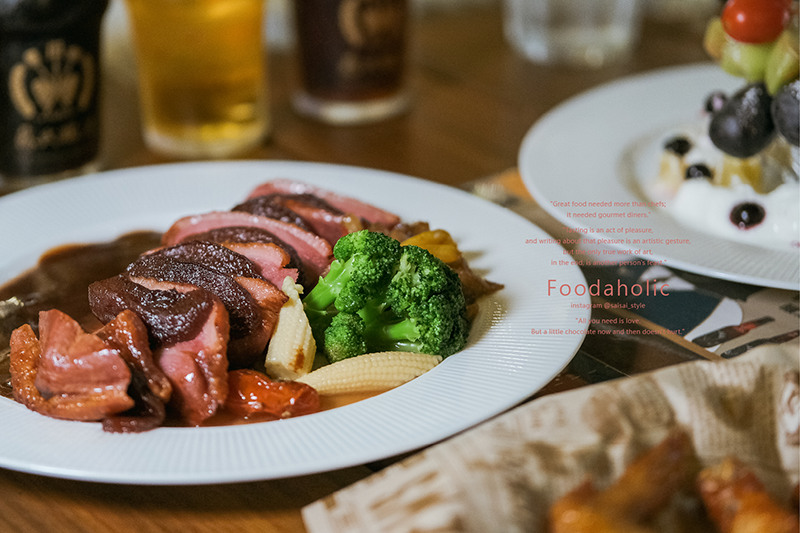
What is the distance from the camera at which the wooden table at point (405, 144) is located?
0.93 m

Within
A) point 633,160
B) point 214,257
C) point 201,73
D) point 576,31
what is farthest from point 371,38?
point 214,257

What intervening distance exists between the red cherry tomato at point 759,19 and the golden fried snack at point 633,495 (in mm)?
975

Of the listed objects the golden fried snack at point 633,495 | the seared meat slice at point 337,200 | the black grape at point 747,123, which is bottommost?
the seared meat slice at point 337,200

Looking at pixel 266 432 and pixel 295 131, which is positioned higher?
pixel 266 432

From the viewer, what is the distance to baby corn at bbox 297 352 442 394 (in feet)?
3.55

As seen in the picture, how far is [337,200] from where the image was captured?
1.53 m

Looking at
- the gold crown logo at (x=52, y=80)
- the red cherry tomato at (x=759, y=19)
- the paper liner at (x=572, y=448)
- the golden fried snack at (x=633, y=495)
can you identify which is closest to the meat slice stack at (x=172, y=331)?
the paper liner at (x=572, y=448)

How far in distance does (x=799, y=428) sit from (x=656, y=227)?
0.67 m

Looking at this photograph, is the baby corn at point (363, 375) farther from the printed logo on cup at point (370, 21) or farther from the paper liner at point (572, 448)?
the printed logo on cup at point (370, 21)

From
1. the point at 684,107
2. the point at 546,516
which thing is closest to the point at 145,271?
the point at 546,516

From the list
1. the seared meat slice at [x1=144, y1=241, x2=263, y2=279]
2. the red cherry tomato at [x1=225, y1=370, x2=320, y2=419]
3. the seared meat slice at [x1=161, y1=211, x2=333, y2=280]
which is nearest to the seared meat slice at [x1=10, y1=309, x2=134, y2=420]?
the red cherry tomato at [x1=225, y1=370, x2=320, y2=419]

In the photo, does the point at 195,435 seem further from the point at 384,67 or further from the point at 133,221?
Result: the point at 384,67

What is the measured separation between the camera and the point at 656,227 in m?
1.48

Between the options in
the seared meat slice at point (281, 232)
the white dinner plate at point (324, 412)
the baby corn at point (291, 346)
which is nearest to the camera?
the white dinner plate at point (324, 412)
